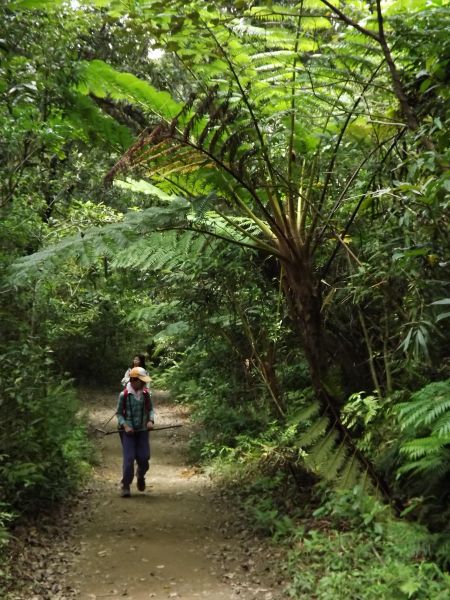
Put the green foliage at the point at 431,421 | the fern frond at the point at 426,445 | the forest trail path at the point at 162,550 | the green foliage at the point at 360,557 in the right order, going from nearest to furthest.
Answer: the green foliage at the point at 431,421
the fern frond at the point at 426,445
the green foliage at the point at 360,557
the forest trail path at the point at 162,550

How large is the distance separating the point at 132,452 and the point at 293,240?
3661mm

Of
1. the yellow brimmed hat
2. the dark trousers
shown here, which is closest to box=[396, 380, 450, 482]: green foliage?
the yellow brimmed hat

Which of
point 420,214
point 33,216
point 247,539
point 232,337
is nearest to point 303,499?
point 247,539

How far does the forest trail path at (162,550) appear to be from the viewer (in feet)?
15.0

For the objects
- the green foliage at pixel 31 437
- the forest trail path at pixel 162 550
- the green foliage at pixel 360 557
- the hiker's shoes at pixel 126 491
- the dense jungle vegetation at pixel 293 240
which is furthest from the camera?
the hiker's shoes at pixel 126 491

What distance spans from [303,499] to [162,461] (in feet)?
15.3

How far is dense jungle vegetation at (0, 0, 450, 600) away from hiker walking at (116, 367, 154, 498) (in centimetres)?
66

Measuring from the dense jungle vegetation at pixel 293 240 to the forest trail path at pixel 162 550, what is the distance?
422 mm

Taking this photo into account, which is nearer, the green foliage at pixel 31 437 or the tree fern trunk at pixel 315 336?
the tree fern trunk at pixel 315 336

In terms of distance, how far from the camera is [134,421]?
7.12 meters

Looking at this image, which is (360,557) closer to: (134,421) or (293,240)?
(293,240)

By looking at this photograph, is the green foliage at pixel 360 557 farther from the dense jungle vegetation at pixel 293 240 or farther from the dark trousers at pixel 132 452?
the dark trousers at pixel 132 452

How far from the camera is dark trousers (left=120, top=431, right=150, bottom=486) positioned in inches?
278

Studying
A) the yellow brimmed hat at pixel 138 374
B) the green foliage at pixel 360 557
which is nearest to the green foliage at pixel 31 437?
the yellow brimmed hat at pixel 138 374
